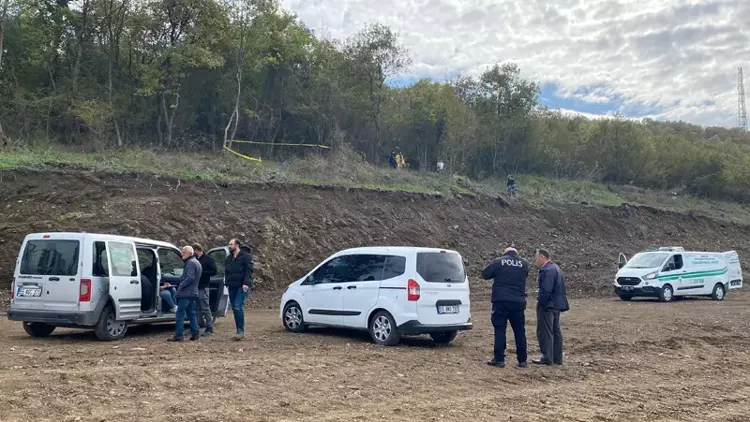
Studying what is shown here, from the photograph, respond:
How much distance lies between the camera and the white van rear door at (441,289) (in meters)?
11.5

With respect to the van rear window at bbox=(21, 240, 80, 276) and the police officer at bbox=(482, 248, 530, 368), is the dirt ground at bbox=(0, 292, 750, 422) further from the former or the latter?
the van rear window at bbox=(21, 240, 80, 276)

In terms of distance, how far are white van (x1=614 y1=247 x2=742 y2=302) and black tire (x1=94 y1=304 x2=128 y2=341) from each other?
61.1 feet

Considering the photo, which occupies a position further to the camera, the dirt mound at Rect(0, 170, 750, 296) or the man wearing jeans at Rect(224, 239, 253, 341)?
the dirt mound at Rect(0, 170, 750, 296)

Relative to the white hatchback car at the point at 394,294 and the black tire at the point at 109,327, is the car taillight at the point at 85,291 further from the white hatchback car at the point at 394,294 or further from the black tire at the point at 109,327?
the white hatchback car at the point at 394,294

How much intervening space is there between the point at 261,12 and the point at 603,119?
99.5 feet

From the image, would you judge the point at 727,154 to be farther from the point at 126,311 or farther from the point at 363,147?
the point at 126,311

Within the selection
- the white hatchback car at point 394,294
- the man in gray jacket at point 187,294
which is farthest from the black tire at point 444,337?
the man in gray jacket at point 187,294

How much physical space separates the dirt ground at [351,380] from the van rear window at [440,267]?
1268mm

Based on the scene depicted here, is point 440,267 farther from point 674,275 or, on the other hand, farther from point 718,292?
point 718,292

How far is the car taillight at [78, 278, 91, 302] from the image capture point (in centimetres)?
A: 1099

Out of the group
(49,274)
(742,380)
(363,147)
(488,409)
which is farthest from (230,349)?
(363,147)

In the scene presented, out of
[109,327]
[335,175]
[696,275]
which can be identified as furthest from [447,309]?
[696,275]

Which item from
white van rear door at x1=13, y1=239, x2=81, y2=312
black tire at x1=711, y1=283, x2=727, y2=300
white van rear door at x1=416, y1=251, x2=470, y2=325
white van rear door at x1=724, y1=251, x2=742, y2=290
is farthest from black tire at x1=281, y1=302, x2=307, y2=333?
white van rear door at x1=724, y1=251, x2=742, y2=290

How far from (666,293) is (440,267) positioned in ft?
52.3
